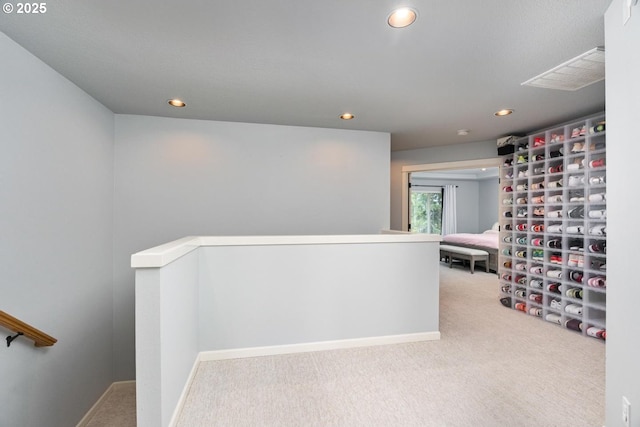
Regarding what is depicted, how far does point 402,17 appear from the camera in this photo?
1.48 meters

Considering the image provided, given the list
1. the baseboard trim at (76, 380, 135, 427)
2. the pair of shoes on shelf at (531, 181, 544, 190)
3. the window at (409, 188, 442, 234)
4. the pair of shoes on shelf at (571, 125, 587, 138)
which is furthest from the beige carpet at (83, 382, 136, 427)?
the window at (409, 188, 442, 234)

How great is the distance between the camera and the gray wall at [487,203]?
841cm

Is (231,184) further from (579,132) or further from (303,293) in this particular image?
(579,132)

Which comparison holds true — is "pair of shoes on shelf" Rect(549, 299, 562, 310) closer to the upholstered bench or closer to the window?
the upholstered bench

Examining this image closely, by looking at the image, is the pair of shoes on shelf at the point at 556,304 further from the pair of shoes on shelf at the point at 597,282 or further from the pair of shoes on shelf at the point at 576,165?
the pair of shoes on shelf at the point at 576,165

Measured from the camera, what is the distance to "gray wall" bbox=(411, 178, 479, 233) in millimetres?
8828

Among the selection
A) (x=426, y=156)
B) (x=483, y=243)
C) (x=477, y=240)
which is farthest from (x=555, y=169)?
(x=477, y=240)

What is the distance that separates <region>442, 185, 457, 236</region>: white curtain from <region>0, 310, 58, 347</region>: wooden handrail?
353 inches

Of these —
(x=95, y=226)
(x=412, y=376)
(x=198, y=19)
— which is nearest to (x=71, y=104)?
(x=95, y=226)

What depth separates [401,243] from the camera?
8.41 ft

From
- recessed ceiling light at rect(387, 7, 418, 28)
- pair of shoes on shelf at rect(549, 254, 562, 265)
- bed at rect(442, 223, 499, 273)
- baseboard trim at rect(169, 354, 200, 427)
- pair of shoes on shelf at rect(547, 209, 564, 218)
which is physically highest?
recessed ceiling light at rect(387, 7, 418, 28)

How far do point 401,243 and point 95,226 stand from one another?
9.55 ft

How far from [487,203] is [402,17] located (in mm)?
8727

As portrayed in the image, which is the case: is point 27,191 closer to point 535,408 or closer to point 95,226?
point 95,226
